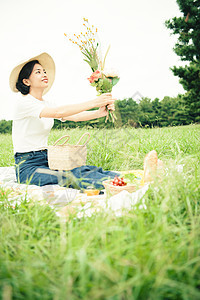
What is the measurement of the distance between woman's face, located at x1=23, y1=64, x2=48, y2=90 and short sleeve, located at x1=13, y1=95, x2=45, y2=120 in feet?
0.61

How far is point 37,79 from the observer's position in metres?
2.88

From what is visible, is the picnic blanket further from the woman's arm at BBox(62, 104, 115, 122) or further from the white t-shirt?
the woman's arm at BBox(62, 104, 115, 122)

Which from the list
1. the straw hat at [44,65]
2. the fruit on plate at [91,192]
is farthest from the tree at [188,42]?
the fruit on plate at [91,192]

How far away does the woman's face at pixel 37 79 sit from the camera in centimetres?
288

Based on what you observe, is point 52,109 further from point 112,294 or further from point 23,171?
point 112,294

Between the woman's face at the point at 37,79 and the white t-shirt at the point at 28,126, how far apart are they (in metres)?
0.15

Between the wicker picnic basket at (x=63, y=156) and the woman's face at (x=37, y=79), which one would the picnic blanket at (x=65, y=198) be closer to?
the wicker picnic basket at (x=63, y=156)

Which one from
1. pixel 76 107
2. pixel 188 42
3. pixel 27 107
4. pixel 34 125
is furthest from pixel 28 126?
pixel 188 42

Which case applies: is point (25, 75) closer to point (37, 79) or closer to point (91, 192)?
point (37, 79)

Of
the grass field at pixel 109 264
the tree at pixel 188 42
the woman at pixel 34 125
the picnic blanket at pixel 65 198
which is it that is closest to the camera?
the grass field at pixel 109 264

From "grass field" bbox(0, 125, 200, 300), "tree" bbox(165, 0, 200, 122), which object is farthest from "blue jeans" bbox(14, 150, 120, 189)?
"tree" bbox(165, 0, 200, 122)

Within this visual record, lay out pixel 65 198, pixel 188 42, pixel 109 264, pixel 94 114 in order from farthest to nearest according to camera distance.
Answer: pixel 188 42 → pixel 94 114 → pixel 65 198 → pixel 109 264

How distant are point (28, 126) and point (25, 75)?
591mm

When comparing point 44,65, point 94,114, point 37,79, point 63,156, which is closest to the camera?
point 63,156
